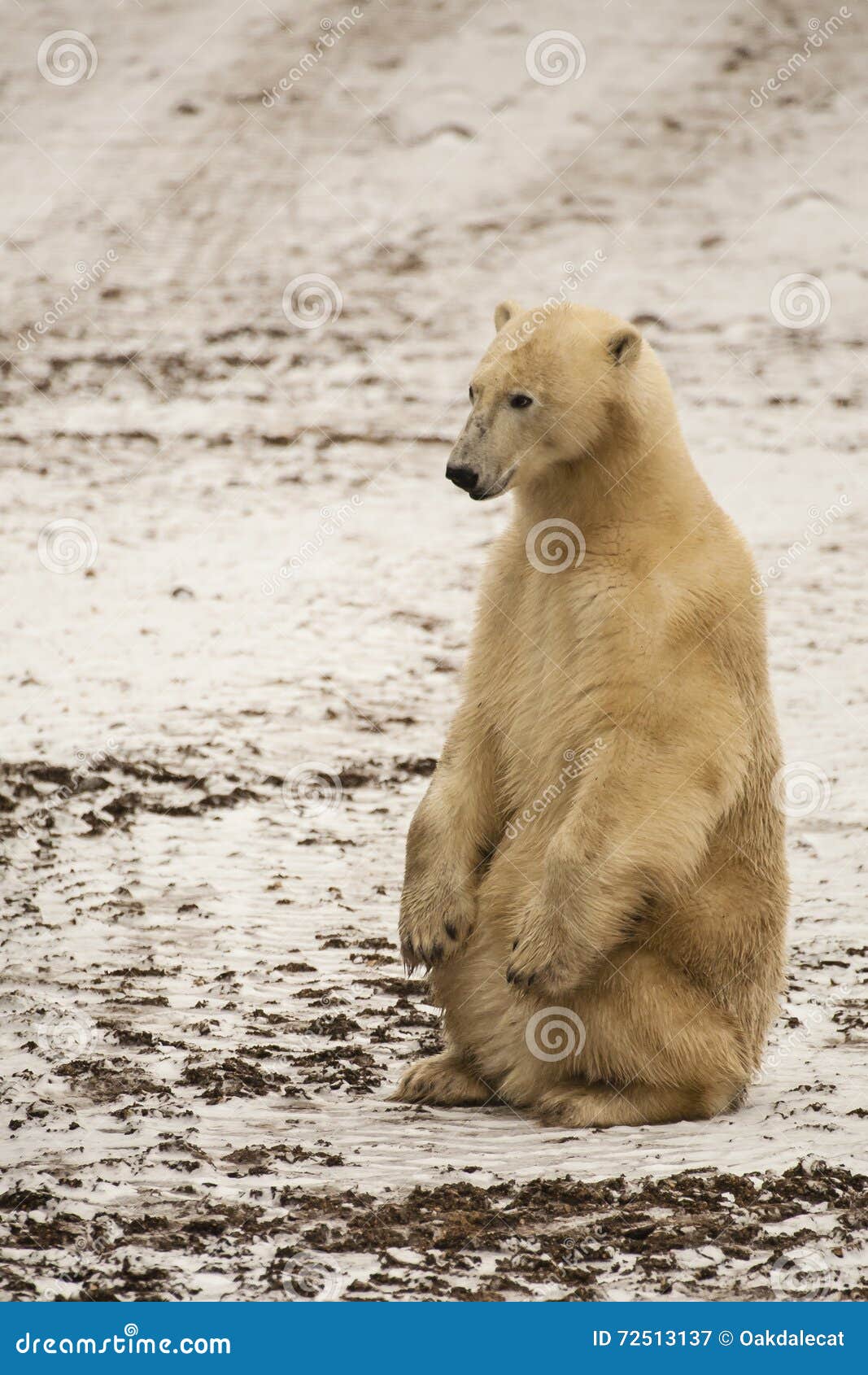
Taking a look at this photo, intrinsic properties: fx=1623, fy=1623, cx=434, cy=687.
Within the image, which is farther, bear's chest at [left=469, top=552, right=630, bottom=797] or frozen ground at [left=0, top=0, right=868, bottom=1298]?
bear's chest at [left=469, top=552, right=630, bottom=797]

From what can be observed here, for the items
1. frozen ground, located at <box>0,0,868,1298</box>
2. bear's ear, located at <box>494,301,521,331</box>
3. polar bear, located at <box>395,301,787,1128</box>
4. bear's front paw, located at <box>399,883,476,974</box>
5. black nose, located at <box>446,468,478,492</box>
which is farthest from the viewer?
bear's ear, located at <box>494,301,521,331</box>

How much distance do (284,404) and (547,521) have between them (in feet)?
31.5

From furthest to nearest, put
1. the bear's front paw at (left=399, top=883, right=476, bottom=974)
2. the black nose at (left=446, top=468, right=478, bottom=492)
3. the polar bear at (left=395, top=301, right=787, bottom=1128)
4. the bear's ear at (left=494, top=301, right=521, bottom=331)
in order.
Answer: the bear's ear at (left=494, top=301, right=521, bottom=331) → the bear's front paw at (left=399, top=883, right=476, bottom=974) → the black nose at (left=446, top=468, right=478, bottom=492) → the polar bear at (left=395, top=301, right=787, bottom=1128)

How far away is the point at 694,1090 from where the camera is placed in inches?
180

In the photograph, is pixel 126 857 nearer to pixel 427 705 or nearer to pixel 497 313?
pixel 427 705

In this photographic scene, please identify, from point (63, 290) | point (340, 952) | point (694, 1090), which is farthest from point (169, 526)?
point (694, 1090)

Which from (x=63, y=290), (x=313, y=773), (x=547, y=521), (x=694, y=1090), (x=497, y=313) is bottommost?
(x=694, y=1090)

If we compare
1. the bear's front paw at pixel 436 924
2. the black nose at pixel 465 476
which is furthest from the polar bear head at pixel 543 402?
the bear's front paw at pixel 436 924

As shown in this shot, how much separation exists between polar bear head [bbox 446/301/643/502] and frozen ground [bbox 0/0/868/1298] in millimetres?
1865

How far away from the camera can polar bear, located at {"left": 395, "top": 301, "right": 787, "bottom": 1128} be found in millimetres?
4418

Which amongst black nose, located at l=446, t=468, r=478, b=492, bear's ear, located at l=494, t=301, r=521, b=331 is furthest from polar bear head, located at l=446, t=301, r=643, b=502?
bear's ear, located at l=494, t=301, r=521, b=331

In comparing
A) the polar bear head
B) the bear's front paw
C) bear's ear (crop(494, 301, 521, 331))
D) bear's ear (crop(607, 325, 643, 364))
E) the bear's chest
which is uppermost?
bear's ear (crop(494, 301, 521, 331))

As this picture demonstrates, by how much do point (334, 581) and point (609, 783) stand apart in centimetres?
690

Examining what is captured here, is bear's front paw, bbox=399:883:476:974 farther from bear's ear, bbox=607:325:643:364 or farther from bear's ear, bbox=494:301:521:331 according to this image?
bear's ear, bbox=494:301:521:331
